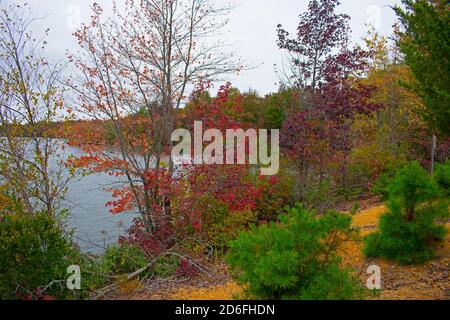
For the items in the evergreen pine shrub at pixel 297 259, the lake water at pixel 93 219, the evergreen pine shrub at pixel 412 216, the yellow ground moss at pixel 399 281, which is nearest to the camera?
the evergreen pine shrub at pixel 297 259

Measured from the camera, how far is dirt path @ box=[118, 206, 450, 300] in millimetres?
4348

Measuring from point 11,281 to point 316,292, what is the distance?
153 inches

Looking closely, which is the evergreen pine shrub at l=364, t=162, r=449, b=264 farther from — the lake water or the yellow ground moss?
the lake water

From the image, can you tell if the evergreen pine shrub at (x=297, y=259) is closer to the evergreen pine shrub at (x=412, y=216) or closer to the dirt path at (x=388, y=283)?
the dirt path at (x=388, y=283)

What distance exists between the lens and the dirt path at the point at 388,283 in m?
4.35

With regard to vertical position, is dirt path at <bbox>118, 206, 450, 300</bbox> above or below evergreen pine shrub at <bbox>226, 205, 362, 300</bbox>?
below

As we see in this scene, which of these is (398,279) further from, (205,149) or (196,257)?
(205,149)

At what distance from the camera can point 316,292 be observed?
3.26m

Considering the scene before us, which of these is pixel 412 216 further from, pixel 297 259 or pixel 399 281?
pixel 297 259

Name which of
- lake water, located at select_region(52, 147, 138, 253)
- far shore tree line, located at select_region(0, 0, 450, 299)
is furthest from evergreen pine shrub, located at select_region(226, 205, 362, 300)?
lake water, located at select_region(52, 147, 138, 253)

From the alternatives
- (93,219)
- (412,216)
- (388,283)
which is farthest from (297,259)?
(93,219)

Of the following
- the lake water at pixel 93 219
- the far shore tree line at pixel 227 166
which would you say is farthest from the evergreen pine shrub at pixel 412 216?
the lake water at pixel 93 219

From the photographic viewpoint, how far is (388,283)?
185 inches
